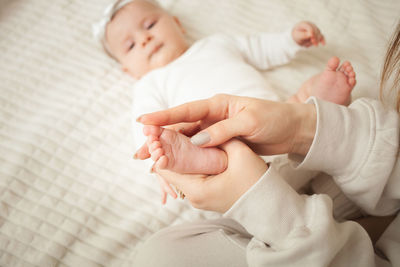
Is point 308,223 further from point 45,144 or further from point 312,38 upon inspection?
point 45,144

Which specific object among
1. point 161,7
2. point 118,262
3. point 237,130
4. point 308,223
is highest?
point 161,7

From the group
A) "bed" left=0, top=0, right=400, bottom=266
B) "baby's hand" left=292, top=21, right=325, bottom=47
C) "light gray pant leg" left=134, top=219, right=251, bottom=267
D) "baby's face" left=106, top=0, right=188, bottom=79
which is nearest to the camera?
"light gray pant leg" left=134, top=219, right=251, bottom=267

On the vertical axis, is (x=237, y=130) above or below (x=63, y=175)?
above

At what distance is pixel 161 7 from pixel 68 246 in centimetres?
99

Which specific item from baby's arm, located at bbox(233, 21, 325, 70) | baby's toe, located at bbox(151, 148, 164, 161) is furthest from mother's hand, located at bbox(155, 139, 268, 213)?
baby's arm, located at bbox(233, 21, 325, 70)

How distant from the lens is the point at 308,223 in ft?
1.92

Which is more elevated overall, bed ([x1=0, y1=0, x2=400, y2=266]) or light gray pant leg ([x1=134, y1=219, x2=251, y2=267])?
bed ([x1=0, y1=0, x2=400, y2=266])

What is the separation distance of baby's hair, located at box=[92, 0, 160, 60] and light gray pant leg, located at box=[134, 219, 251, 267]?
812 mm

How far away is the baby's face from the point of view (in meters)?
1.13

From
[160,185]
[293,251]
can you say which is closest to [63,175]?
[160,185]

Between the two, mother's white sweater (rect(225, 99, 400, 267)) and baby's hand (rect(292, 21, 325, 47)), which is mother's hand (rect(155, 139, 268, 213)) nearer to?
mother's white sweater (rect(225, 99, 400, 267))

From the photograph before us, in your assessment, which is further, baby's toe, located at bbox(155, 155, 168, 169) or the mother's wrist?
the mother's wrist

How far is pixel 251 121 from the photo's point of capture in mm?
636

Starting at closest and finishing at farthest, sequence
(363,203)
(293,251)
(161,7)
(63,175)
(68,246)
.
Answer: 1. (293,251)
2. (363,203)
3. (68,246)
4. (63,175)
5. (161,7)
